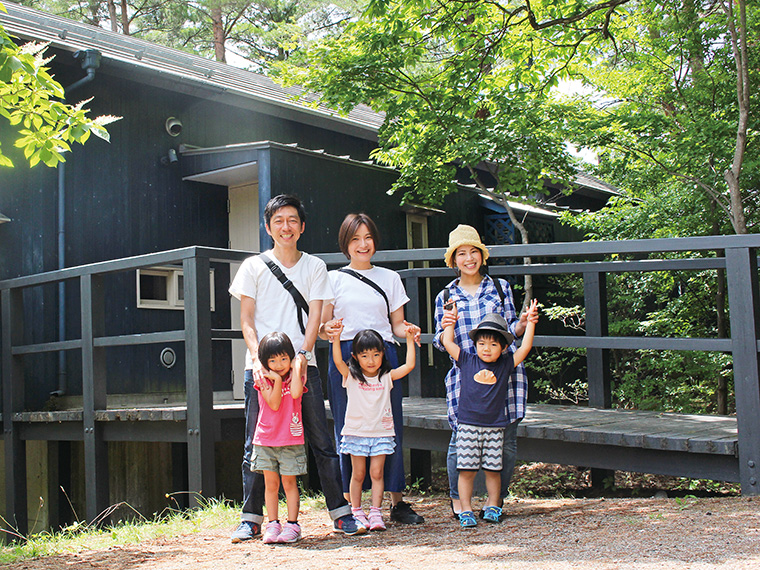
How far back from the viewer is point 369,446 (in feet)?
Result: 13.7

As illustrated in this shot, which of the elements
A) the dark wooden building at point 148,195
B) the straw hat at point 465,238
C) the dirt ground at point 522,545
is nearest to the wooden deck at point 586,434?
the dirt ground at point 522,545

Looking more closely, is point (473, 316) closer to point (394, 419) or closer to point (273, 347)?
point (394, 419)

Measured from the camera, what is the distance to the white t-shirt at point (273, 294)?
4121 millimetres

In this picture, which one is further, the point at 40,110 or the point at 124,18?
the point at 124,18

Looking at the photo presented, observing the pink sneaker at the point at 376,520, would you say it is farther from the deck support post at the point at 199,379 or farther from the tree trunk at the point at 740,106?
the tree trunk at the point at 740,106

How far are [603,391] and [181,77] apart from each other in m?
5.86

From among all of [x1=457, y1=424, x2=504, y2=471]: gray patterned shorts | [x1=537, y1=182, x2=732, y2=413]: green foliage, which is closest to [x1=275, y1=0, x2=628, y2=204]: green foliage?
[x1=537, y1=182, x2=732, y2=413]: green foliage

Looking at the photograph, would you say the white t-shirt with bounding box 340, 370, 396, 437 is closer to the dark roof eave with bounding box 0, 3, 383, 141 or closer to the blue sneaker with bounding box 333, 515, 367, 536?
the blue sneaker with bounding box 333, 515, 367, 536

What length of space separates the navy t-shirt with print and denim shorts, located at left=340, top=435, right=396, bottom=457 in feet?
1.31

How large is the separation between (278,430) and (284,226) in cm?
105

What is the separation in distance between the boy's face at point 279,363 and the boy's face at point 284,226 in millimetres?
629

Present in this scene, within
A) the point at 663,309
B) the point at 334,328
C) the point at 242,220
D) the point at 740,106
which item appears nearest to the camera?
the point at 334,328

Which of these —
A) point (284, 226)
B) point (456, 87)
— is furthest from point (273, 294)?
point (456, 87)

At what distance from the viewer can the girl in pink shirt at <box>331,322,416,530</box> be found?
4.15 meters
